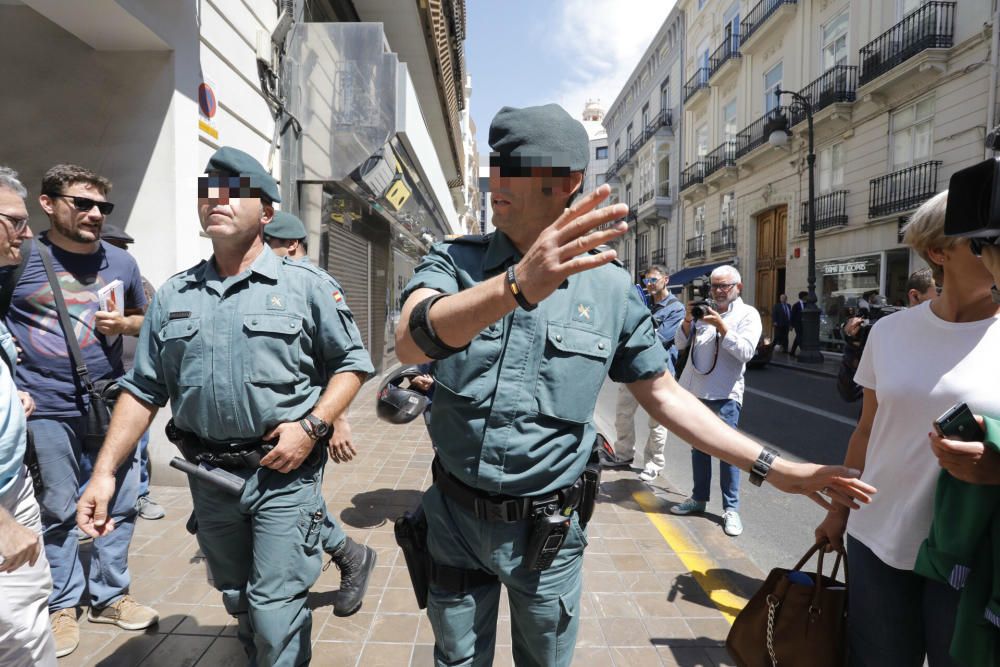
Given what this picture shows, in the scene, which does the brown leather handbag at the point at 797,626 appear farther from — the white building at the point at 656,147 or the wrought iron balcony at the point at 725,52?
the white building at the point at 656,147

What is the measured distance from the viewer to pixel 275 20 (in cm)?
618

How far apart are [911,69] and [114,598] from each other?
18.4 metres

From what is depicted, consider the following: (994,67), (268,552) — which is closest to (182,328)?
(268,552)

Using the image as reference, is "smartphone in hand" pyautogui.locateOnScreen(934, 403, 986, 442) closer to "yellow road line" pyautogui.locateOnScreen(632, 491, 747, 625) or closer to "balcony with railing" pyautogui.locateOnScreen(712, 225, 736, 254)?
"yellow road line" pyautogui.locateOnScreen(632, 491, 747, 625)

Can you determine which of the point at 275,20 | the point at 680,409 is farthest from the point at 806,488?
the point at 275,20

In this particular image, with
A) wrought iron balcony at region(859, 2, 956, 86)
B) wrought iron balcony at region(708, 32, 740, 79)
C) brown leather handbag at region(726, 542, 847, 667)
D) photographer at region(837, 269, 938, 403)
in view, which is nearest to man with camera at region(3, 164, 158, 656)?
brown leather handbag at region(726, 542, 847, 667)

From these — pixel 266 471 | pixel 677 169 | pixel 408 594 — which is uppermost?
pixel 677 169

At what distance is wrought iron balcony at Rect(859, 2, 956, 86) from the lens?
43.1 ft

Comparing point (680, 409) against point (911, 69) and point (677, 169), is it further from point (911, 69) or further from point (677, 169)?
point (677, 169)

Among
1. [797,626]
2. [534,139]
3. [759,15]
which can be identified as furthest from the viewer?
[759,15]

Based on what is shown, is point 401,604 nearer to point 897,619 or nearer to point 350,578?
point 350,578

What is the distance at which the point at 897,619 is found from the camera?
1690 mm

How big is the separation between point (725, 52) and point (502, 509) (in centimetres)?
2870

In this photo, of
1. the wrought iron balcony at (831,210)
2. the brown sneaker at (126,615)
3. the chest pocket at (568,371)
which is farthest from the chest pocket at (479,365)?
the wrought iron balcony at (831,210)
